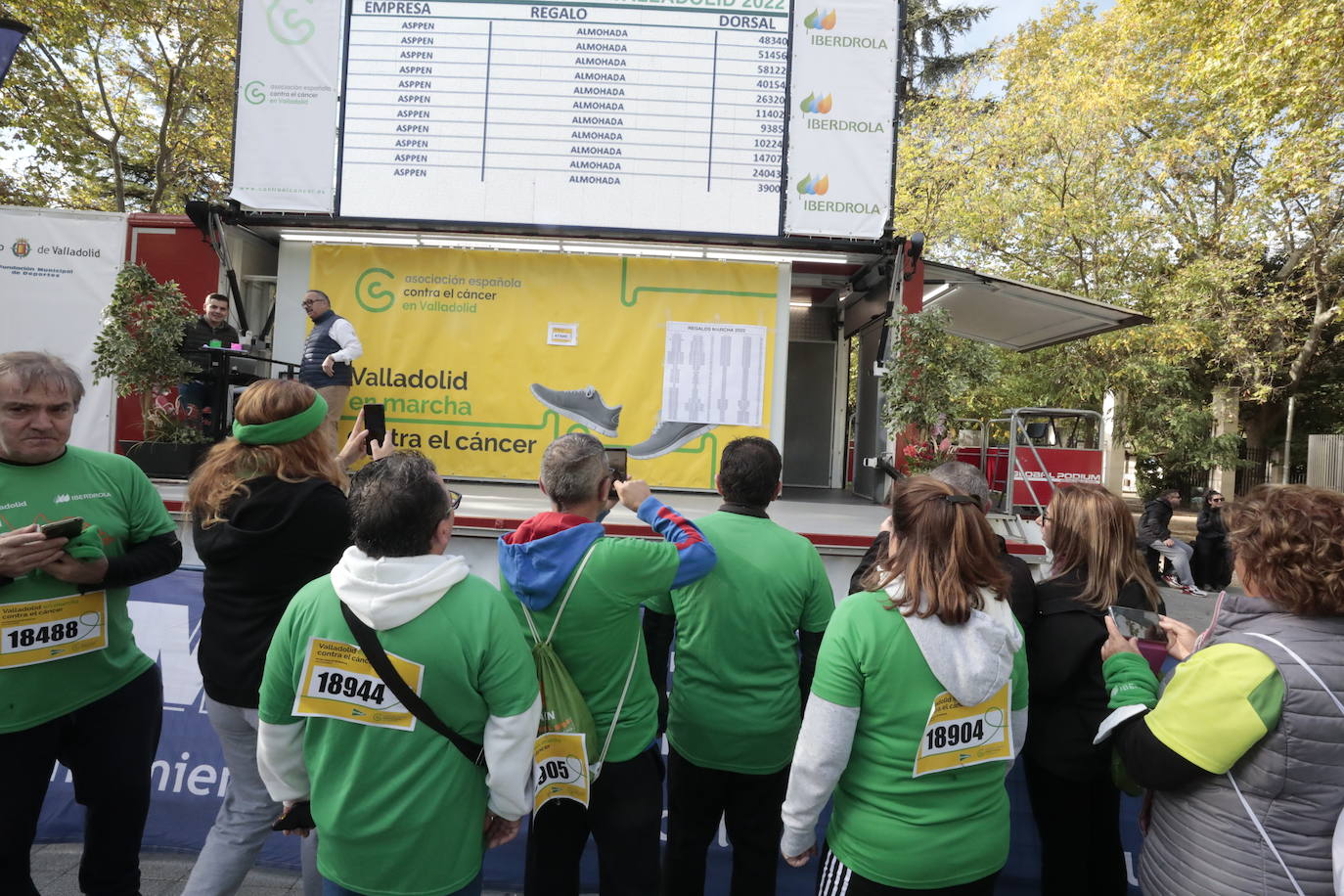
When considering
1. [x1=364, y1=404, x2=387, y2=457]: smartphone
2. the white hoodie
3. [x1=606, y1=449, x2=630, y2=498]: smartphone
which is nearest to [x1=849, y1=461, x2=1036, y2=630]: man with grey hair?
[x1=606, y1=449, x2=630, y2=498]: smartphone

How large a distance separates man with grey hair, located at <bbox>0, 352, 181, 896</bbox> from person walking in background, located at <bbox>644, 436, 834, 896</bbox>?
1733 mm

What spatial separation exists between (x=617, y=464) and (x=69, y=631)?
1763 mm

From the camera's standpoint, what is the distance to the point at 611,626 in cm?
224

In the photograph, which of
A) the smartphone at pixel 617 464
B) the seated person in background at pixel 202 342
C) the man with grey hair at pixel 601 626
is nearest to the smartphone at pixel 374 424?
the smartphone at pixel 617 464

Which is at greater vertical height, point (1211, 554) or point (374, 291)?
point (374, 291)

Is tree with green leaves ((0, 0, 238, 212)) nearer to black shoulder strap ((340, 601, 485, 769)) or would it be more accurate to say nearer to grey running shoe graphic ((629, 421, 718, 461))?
grey running shoe graphic ((629, 421, 718, 461))

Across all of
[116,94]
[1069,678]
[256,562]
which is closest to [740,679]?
[1069,678]

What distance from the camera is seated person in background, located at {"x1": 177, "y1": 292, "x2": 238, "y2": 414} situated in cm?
686

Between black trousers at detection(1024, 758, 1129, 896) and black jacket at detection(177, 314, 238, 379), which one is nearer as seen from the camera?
black trousers at detection(1024, 758, 1129, 896)

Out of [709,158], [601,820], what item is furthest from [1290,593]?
[709,158]

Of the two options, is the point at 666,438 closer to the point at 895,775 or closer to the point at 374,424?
the point at 374,424

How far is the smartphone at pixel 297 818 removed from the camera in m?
2.07

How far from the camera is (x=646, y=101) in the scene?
709cm

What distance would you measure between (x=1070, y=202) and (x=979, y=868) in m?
16.0
